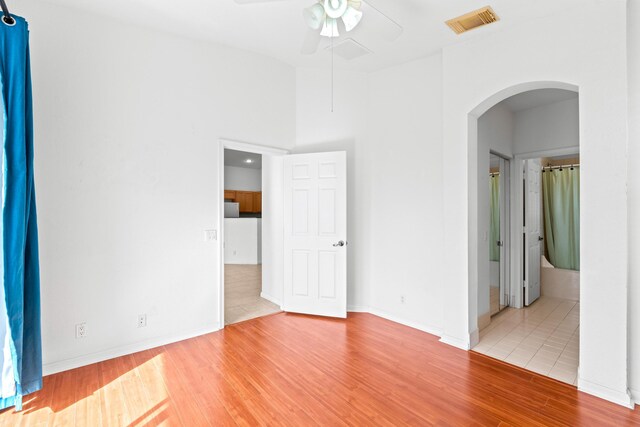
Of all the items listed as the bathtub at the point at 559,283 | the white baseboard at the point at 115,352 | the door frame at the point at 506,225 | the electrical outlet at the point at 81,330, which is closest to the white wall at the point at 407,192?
the door frame at the point at 506,225

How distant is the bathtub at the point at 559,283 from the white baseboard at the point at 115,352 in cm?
519

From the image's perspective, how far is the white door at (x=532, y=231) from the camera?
4.39 meters

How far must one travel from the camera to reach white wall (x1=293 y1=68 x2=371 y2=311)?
4.05 m

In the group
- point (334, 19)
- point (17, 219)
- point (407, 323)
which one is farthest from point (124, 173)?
point (407, 323)

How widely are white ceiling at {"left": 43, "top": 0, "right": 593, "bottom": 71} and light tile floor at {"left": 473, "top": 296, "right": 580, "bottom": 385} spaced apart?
3077 mm

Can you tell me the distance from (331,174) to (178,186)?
1829 millimetres

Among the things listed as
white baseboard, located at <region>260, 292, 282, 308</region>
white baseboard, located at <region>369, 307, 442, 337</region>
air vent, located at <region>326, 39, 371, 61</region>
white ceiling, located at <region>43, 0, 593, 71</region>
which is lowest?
white baseboard, located at <region>369, 307, 442, 337</region>

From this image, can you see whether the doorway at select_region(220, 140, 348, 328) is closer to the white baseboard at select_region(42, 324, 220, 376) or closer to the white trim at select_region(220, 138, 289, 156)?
the white trim at select_region(220, 138, 289, 156)

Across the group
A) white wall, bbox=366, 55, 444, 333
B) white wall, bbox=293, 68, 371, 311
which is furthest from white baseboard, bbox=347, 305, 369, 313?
white wall, bbox=366, 55, 444, 333

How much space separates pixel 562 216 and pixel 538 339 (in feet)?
10.5

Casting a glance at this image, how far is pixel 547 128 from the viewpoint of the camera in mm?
4164

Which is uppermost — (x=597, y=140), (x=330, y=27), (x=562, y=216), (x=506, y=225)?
(x=330, y=27)

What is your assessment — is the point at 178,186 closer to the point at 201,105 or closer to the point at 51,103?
the point at 201,105

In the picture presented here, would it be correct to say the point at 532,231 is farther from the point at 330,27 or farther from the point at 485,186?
the point at 330,27
